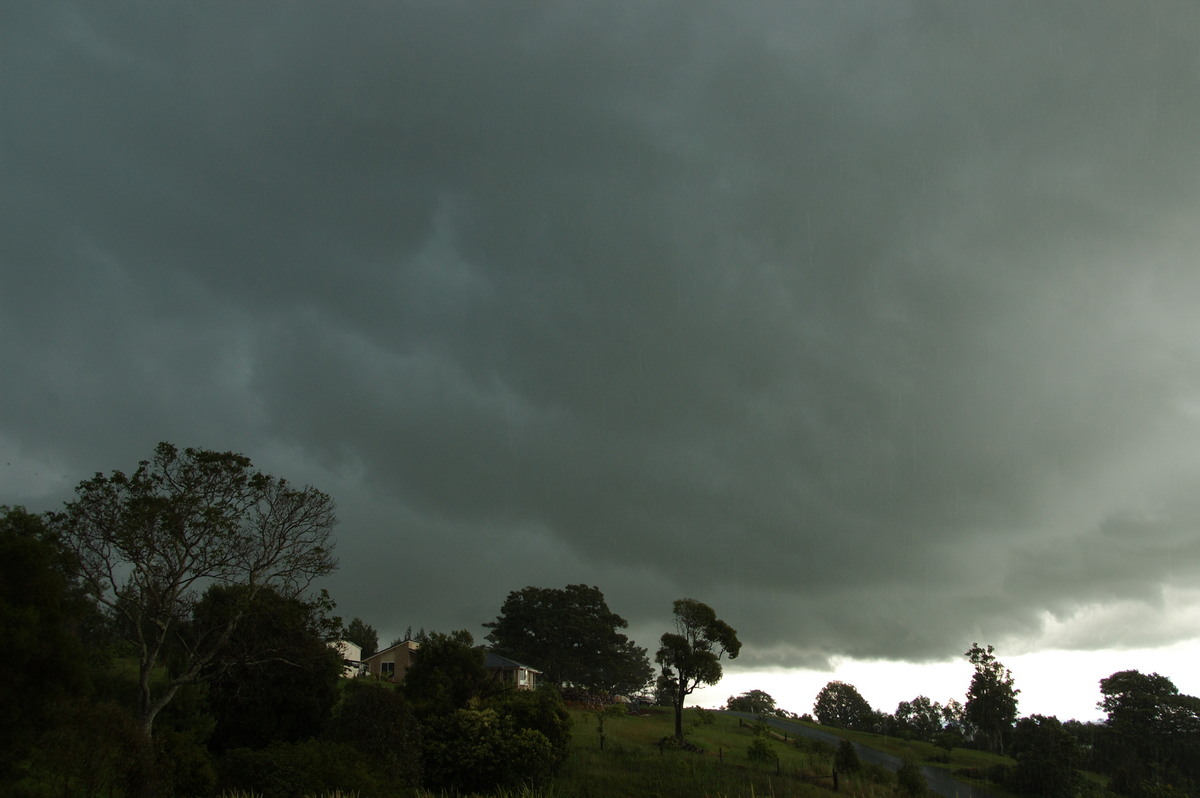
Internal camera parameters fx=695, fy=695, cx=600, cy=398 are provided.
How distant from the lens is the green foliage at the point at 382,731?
30.1m

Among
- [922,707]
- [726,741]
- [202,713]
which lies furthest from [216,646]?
[922,707]

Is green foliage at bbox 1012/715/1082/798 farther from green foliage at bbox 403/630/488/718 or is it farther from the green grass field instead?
green foliage at bbox 403/630/488/718

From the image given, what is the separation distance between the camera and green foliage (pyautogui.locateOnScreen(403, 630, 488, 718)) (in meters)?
41.2

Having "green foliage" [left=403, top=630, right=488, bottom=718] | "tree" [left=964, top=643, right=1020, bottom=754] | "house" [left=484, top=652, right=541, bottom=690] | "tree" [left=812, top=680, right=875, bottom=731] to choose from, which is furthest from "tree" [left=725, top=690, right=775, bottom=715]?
"green foliage" [left=403, top=630, right=488, bottom=718]

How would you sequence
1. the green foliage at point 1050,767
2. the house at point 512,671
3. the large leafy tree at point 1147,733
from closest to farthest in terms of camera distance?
1. the green foliage at point 1050,767
2. the house at point 512,671
3. the large leafy tree at point 1147,733

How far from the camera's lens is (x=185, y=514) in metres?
31.1

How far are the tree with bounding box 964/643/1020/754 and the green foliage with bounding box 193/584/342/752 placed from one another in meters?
97.4

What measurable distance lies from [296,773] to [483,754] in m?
10.7

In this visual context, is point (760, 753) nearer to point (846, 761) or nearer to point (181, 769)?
point (846, 761)

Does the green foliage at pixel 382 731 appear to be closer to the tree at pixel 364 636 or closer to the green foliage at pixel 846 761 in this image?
the green foliage at pixel 846 761

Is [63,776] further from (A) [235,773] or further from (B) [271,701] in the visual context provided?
(B) [271,701]

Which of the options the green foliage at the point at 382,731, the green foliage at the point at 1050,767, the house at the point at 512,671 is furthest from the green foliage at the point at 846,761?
the green foliage at the point at 1050,767

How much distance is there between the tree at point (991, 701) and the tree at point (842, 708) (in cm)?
4649

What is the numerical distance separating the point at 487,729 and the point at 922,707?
135 meters
